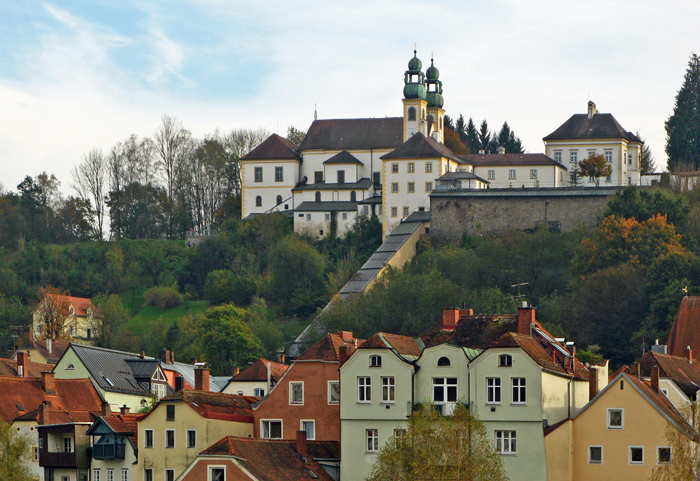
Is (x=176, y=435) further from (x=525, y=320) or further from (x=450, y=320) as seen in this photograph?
(x=525, y=320)

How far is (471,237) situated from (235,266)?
15967 millimetres

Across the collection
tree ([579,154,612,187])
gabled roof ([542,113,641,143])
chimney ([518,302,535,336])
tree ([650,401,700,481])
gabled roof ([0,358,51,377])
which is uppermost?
gabled roof ([542,113,641,143])

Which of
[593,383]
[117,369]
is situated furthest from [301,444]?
[117,369]

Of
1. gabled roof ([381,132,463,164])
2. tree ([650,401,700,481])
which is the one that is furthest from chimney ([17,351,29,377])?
gabled roof ([381,132,463,164])

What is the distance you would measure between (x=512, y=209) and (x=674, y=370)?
4203 cm

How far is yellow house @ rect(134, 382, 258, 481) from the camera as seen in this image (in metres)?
44.3

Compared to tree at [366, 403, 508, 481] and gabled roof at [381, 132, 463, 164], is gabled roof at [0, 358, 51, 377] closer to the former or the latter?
tree at [366, 403, 508, 481]

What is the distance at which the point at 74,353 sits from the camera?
59438 mm

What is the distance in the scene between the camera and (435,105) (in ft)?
349

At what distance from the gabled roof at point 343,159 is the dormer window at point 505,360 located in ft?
194

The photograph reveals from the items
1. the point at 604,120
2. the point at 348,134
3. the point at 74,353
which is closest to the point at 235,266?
the point at 348,134

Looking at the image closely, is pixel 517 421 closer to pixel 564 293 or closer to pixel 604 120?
pixel 564 293

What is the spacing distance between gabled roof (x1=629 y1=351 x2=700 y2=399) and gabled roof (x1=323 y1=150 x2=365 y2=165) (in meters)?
51.9

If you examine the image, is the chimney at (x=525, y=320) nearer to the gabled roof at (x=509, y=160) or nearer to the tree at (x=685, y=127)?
the gabled roof at (x=509, y=160)
